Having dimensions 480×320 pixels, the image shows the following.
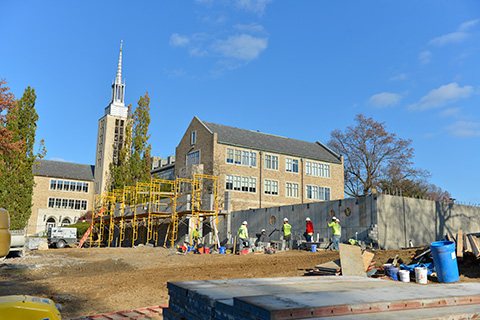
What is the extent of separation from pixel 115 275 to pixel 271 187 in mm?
27636

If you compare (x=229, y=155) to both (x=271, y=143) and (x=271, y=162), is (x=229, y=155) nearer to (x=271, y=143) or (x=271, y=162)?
(x=271, y=162)

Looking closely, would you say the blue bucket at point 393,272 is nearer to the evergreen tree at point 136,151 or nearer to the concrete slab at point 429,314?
the concrete slab at point 429,314

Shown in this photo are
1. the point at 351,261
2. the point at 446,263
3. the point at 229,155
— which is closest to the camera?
the point at 446,263

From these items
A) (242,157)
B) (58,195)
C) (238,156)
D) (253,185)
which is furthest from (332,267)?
(58,195)

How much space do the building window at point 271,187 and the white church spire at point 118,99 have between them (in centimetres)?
3910

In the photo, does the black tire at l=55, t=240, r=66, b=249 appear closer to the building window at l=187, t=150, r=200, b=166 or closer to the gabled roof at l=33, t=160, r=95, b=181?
the building window at l=187, t=150, r=200, b=166

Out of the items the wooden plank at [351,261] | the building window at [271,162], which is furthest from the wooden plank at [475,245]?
the building window at [271,162]

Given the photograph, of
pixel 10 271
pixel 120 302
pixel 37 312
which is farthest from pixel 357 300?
pixel 10 271

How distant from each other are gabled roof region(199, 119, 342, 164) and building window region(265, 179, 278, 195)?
10.9 ft

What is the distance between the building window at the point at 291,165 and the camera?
4197cm

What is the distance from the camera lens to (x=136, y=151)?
4309cm

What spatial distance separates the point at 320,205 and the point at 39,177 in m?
49.2

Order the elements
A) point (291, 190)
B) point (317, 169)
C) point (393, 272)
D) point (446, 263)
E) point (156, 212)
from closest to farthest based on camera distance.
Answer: point (446, 263), point (393, 272), point (156, 212), point (291, 190), point (317, 169)

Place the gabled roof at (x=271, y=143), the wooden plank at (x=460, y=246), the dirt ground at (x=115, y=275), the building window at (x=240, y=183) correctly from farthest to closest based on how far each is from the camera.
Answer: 1. the gabled roof at (x=271, y=143)
2. the building window at (x=240, y=183)
3. the wooden plank at (x=460, y=246)
4. the dirt ground at (x=115, y=275)
